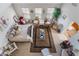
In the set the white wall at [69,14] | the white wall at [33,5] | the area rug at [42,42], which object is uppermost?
the white wall at [33,5]

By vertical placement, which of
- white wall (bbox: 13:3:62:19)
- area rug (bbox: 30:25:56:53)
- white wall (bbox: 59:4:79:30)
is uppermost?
white wall (bbox: 13:3:62:19)

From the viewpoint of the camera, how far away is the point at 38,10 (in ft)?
2.19

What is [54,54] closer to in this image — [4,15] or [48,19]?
[48,19]

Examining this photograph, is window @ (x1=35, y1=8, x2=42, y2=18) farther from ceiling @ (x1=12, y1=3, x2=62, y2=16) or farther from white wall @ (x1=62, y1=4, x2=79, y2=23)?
white wall @ (x1=62, y1=4, x2=79, y2=23)

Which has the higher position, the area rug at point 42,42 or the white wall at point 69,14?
the white wall at point 69,14

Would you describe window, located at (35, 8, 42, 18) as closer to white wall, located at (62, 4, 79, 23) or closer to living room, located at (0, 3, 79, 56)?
living room, located at (0, 3, 79, 56)

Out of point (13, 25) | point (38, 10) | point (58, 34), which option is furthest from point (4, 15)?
point (58, 34)

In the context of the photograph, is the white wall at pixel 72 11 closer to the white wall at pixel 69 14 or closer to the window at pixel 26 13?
the white wall at pixel 69 14

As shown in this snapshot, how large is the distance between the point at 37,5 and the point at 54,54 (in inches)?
9.9

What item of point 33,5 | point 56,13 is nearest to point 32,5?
point 33,5

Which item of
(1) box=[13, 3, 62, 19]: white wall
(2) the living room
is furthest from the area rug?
(1) box=[13, 3, 62, 19]: white wall

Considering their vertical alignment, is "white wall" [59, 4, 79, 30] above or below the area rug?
above

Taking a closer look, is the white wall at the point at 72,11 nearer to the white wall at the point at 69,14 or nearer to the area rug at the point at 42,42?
the white wall at the point at 69,14

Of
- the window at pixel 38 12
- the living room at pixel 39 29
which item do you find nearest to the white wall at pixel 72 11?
the living room at pixel 39 29
